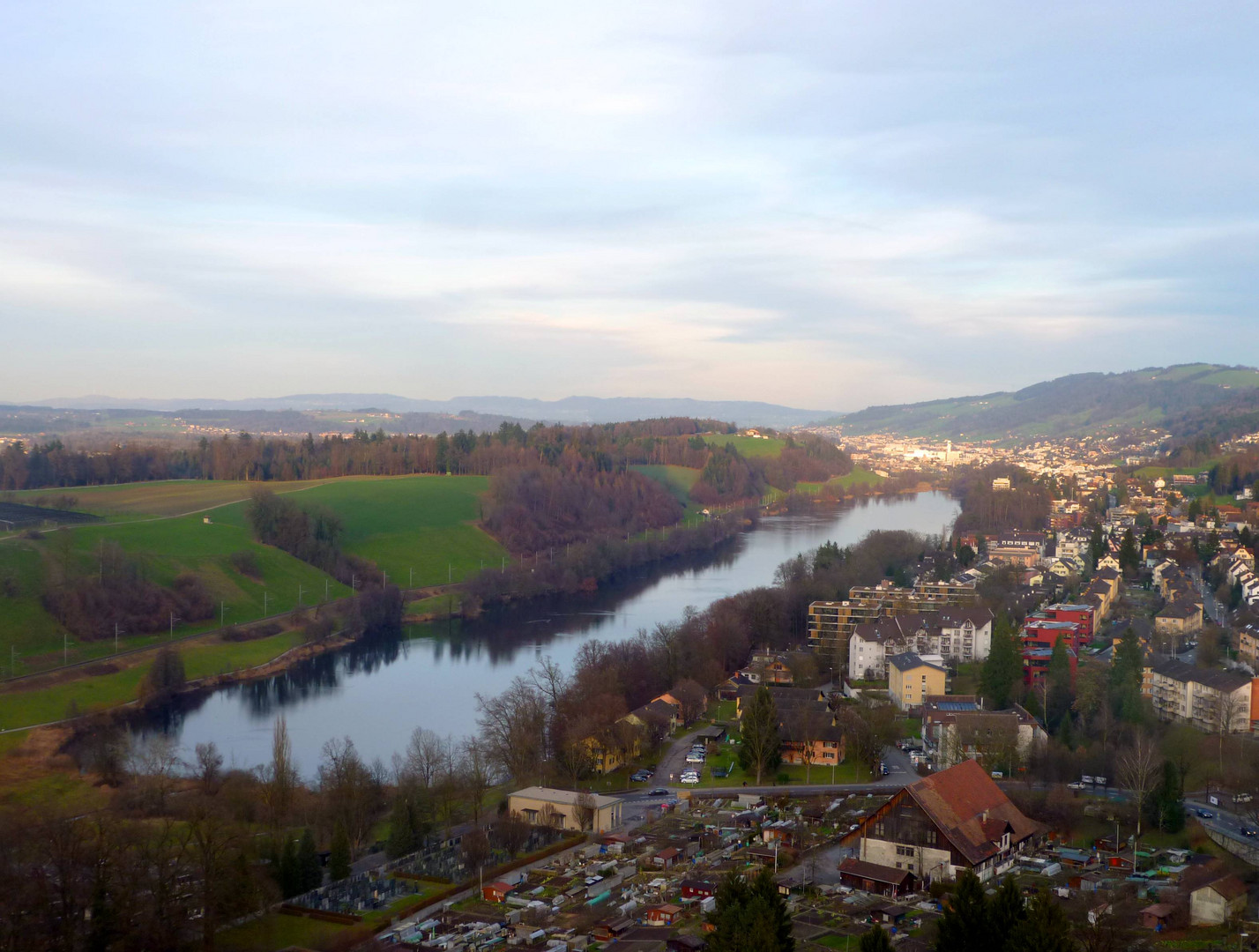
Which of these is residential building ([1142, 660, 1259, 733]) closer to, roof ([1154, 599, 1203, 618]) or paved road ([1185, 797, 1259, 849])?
paved road ([1185, 797, 1259, 849])

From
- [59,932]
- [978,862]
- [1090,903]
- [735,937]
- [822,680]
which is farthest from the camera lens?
[822,680]

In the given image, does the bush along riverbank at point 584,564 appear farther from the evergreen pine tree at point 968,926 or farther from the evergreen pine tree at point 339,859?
the evergreen pine tree at point 968,926

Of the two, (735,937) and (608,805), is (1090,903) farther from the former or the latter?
(608,805)

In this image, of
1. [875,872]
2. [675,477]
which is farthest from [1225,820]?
[675,477]

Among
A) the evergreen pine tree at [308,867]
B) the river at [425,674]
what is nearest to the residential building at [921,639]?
the river at [425,674]

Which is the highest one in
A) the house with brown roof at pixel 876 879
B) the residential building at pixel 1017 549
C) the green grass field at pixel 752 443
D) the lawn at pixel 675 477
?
the green grass field at pixel 752 443

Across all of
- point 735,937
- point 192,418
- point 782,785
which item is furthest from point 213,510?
point 192,418

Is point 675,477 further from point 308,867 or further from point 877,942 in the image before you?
point 877,942
